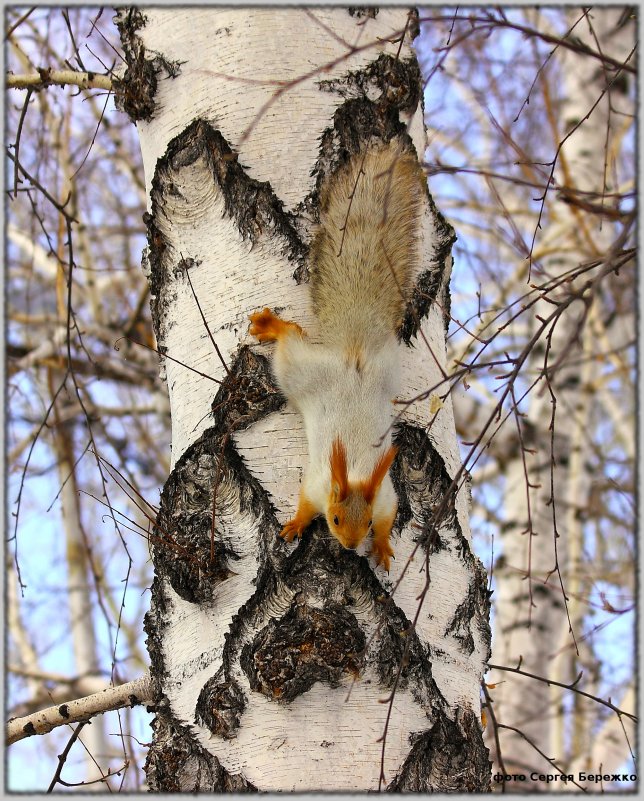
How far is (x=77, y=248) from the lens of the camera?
4449mm

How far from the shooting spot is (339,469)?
1669 mm

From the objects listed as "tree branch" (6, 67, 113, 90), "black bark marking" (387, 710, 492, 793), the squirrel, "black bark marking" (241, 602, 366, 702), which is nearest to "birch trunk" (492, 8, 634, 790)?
the squirrel

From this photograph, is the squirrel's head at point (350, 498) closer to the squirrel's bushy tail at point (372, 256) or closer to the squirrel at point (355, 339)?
the squirrel at point (355, 339)

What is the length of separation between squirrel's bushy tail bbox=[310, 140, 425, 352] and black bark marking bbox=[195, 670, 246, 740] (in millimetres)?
656

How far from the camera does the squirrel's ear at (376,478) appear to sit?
1.62 metres

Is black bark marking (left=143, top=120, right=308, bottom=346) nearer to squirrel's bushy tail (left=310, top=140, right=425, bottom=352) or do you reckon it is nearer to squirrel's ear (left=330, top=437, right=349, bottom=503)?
squirrel's bushy tail (left=310, top=140, right=425, bottom=352)

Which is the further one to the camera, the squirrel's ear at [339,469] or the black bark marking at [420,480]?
the squirrel's ear at [339,469]

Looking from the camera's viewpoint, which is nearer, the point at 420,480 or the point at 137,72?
the point at 420,480

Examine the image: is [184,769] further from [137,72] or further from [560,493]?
[560,493]

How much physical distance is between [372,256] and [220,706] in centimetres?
90

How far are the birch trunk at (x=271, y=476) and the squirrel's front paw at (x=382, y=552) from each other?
0.02 m

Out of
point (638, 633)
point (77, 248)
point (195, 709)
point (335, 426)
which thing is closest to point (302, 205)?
point (335, 426)

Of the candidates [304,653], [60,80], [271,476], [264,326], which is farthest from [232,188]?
[304,653]

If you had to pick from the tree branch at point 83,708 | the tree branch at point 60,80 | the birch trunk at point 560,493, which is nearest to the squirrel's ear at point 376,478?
the tree branch at point 83,708
